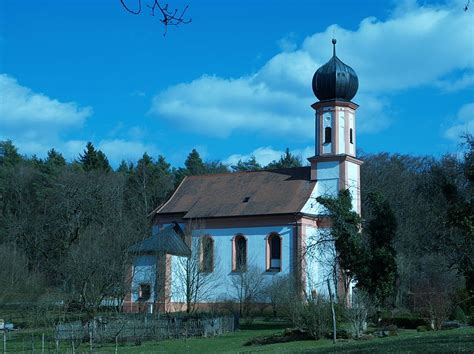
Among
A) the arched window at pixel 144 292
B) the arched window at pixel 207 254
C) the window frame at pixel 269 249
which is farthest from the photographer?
the arched window at pixel 207 254

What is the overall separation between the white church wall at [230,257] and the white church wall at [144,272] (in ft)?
5.29

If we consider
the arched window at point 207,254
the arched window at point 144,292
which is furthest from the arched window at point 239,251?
the arched window at point 144,292

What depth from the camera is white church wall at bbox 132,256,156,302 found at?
147 ft

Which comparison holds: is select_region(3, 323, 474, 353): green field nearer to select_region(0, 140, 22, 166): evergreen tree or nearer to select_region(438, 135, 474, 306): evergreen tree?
select_region(438, 135, 474, 306): evergreen tree

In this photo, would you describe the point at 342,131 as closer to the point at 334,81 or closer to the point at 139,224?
the point at 334,81

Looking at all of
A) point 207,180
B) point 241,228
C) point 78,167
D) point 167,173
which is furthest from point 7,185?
point 241,228

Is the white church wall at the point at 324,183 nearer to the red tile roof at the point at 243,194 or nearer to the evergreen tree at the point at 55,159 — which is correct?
the red tile roof at the point at 243,194

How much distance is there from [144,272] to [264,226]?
8036 mm

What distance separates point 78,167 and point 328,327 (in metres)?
47.6

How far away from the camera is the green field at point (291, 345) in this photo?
1866cm

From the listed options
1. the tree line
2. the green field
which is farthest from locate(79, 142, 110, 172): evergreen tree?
the green field

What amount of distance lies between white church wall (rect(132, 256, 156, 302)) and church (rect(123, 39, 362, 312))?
0.06 metres

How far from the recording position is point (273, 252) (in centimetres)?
4731

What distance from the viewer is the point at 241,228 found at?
4803 cm
